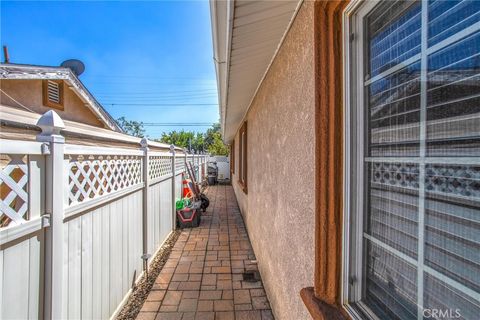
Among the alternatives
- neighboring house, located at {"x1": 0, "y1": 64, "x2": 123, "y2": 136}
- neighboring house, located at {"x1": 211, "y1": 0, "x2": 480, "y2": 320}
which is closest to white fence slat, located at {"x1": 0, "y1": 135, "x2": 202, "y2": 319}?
neighboring house, located at {"x1": 211, "y1": 0, "x2": 480, "y2": 320}

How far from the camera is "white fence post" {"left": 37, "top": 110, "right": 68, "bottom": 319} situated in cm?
154

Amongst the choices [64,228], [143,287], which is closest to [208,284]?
[143,287]

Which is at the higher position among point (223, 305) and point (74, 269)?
point (74, 269)

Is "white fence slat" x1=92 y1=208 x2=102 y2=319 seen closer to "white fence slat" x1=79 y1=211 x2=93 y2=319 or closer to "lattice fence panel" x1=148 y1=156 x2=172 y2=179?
"white fence slat" x1=79 y1=211 x2=93 y2=319

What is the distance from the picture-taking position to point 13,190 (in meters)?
1.31

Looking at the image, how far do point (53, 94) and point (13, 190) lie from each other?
588 centimetres

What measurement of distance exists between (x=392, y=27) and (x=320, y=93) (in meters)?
0.40

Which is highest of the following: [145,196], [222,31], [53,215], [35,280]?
[222,31]

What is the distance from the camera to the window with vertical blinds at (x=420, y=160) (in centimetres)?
60

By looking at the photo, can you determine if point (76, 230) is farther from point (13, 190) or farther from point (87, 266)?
point (13, 190)

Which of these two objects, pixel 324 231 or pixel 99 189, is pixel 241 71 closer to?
pixel 99 189

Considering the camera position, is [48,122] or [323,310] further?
[48,122]

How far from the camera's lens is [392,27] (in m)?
0.85

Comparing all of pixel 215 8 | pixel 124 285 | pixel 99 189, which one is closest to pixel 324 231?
pixel 215 8
